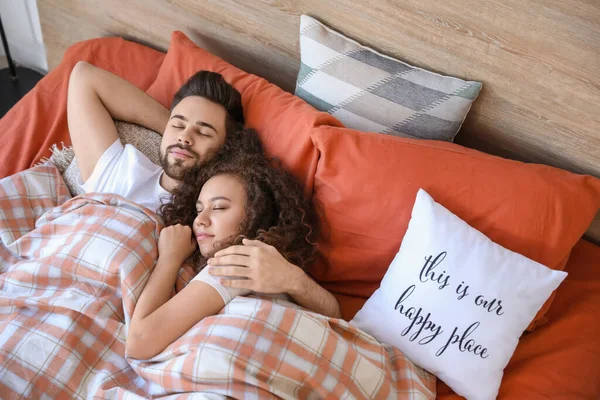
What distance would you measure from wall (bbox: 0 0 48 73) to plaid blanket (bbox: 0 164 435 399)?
157cm

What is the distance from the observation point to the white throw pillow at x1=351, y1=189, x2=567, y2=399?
991 millimetres

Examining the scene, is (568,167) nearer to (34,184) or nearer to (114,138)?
(114,138)

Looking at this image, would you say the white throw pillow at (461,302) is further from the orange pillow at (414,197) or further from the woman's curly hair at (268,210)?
the woman's curly hair at (268,210)

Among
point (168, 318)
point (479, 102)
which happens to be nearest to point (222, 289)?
point (168, 318)

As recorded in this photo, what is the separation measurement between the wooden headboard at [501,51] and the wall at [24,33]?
138cm

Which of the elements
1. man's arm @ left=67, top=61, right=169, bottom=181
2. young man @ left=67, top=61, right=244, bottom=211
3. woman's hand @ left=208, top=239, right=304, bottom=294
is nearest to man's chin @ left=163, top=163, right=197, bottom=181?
young man @ left=67, top=61, right=244, bottom=211

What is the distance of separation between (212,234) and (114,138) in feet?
1.65

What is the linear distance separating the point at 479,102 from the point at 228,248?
74 centimetres

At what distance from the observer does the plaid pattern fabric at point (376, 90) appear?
1.25 m

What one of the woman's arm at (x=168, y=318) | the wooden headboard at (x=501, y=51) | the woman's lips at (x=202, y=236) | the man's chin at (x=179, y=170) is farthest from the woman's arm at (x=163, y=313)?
the wooden headboard at (x=501, y=51)

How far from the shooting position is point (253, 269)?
102cm

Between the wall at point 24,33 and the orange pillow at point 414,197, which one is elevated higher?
the wall at point 24,33

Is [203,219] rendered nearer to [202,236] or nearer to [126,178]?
[202,236]

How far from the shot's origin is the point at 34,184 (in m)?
1.36
